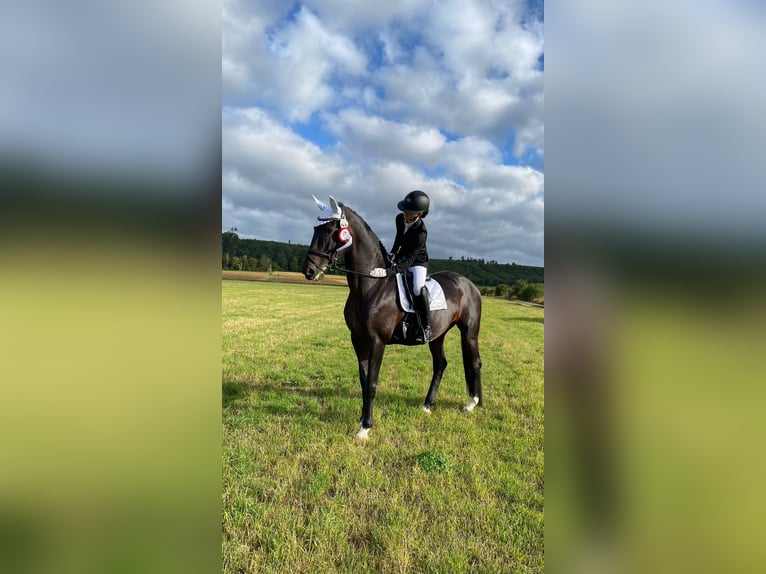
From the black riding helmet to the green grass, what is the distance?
335cm

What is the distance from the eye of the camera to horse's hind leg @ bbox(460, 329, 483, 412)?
21.5ft

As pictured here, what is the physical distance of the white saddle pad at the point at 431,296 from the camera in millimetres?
Result: 5844

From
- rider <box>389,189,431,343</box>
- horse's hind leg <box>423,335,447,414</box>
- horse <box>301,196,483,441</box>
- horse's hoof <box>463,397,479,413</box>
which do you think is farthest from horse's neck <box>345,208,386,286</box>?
horse's hoof <box>463,397,479,413</box>

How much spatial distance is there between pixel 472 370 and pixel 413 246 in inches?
101

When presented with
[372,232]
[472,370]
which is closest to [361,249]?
[372,232]

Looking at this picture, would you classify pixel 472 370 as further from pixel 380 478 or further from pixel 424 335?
pixel 380 478

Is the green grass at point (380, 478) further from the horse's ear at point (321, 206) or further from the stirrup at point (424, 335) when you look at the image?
the horse's ear at point (321, 206)

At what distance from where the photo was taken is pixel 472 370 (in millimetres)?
6590

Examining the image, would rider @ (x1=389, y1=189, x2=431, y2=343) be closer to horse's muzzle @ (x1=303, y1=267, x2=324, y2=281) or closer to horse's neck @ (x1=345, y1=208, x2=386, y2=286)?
horse's neck @ (x1=345, y1=208, x2=386, y2=286)
